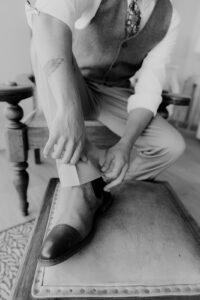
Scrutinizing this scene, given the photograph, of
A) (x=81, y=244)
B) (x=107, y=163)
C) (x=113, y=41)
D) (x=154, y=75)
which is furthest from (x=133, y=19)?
(x=81, y=244)

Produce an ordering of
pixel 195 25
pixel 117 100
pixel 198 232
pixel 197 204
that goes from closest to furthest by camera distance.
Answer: pixel 198 232
pixel 117 100
pixel 197 204
pixel 195 25

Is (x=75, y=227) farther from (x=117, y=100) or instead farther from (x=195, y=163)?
(x=195, y=163)

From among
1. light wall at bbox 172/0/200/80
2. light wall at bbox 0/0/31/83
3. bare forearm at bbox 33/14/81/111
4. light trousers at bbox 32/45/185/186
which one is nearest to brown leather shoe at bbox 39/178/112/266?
bare forearm at bbox 33/14/81/111

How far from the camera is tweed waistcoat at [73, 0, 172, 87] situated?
71 cm

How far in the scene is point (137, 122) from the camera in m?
0.75

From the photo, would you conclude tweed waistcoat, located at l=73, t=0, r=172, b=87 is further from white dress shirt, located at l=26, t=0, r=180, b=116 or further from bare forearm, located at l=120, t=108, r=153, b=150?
bare forearm, located at l=120, t=108, r=153, b=150

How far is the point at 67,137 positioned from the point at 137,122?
1.12 feet

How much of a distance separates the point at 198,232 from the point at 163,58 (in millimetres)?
584

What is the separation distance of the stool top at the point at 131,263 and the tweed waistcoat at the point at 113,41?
0.50 m

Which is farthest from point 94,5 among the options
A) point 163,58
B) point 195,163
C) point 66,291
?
point 195,163

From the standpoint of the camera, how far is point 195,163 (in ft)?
5.33

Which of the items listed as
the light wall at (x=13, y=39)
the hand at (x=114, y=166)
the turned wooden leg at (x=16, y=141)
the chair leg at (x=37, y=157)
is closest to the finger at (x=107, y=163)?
the hand at (x=114, y=166)

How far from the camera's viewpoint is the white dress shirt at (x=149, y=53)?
0.54m

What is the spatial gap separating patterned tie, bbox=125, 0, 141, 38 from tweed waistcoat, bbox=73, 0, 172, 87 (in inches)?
0.6
